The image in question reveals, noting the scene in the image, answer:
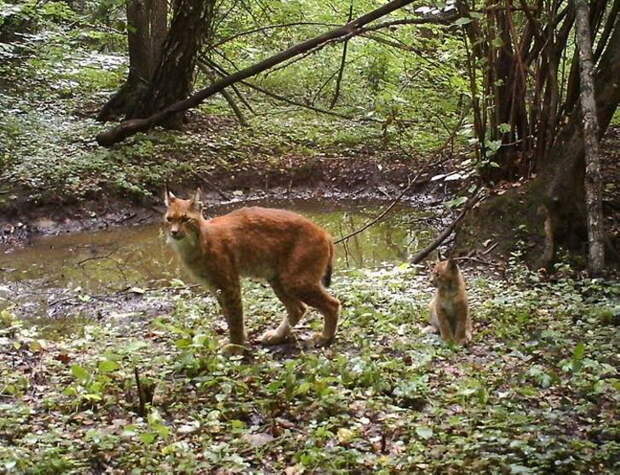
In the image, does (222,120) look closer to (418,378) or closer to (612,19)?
(612,19)

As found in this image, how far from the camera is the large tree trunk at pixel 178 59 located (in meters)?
14.2

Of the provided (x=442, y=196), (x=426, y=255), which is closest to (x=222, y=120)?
(x=442, y=196)

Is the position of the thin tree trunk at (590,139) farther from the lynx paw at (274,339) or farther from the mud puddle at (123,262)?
the mud puddle at (123,262)

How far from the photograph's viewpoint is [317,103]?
66.7ft

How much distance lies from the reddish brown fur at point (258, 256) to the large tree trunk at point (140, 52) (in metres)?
9.55

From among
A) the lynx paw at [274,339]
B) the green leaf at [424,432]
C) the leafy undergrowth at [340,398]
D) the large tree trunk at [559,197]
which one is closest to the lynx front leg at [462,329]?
the leafy undergrowth at [340,398]

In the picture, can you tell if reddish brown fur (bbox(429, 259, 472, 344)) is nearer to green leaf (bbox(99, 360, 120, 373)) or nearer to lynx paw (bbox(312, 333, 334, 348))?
lynx paw (bbox(312, 333, 334, 348))

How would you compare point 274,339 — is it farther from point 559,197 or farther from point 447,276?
point 559,197

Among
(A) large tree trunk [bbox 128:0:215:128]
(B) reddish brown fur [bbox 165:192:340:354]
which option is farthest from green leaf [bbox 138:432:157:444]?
(A) large tree trunk [bbox 128:0:215:128]

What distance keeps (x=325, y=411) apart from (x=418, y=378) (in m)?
0.76

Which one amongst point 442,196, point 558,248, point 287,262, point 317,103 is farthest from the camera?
point 317,103

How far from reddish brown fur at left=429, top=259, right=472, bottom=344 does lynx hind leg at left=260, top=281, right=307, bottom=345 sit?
121 cm

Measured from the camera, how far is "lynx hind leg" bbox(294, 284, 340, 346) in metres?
6.74

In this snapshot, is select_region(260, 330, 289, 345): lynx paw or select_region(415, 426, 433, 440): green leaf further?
select_region(260, 330, 289, 345): lynx paw
